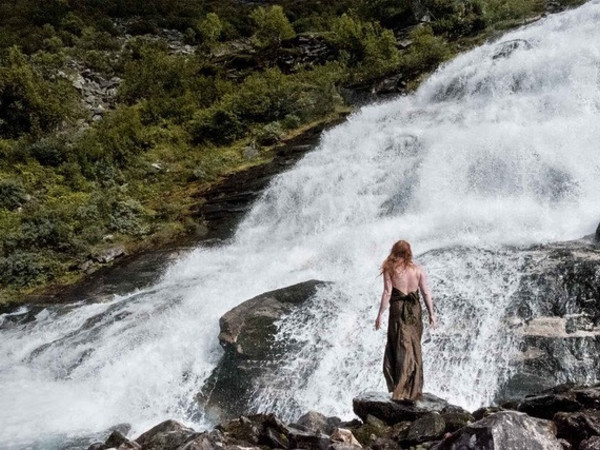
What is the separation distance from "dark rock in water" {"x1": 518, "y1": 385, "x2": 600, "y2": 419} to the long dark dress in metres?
1.27

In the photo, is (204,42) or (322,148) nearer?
(322,148)

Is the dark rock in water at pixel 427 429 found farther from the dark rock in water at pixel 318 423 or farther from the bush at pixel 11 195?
the bush at pixel 11 195

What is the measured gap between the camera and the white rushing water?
29.7ft

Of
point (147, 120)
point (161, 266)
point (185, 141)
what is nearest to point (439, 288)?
point (161, 266)

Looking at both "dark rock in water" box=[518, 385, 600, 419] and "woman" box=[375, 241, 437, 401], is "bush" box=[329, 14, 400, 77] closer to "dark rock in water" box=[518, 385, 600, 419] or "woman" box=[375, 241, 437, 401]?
"woman" box=[375, 241, 437, 401]

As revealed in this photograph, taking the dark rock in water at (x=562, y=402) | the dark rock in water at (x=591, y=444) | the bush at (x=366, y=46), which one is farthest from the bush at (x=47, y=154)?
the dark rock in water at (x=591, y=444)

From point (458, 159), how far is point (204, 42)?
38470mm

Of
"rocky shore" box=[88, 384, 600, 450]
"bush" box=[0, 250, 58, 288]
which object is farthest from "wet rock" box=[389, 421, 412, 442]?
"bush" box=[0, 250, 58, 288]

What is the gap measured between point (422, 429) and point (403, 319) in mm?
1407

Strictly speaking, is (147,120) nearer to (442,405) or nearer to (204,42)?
(204,42)

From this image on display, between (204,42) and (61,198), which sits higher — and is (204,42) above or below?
above

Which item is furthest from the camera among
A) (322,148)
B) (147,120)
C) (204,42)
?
(204,42)

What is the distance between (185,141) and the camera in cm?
2762

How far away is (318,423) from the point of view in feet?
21.7
